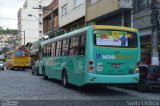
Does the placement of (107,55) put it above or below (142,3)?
below

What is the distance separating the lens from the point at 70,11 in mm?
42438

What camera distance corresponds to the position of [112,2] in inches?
1152

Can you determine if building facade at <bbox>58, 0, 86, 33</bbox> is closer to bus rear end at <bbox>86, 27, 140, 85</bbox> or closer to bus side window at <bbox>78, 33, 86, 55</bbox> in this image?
bus side window at <bbox>78, 33, 86, 55</bbox>

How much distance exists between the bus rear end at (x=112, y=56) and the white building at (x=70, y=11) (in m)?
22.0

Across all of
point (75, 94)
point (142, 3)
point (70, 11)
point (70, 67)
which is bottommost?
point (75, 94)

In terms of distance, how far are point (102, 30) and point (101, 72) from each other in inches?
68.6

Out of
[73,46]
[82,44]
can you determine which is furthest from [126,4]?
[82,44]

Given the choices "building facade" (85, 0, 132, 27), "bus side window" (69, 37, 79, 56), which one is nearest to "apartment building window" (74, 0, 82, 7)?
"building facade" (85, 0, 132, 27)

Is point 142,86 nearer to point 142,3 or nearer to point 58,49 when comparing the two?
point 58,49

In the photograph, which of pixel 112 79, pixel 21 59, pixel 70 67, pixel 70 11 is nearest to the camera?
pixel 112 79

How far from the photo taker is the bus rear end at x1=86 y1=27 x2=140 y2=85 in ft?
49.5

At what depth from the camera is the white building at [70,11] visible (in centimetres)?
3841

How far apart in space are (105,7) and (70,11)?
1228cm

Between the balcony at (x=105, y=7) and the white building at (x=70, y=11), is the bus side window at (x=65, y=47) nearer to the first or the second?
the balcony at (x=105, y=7)
